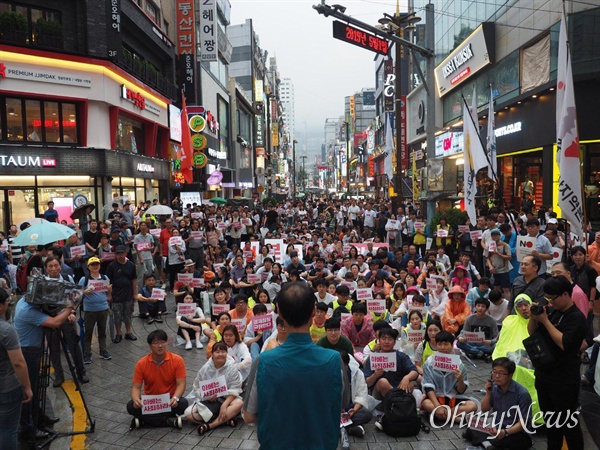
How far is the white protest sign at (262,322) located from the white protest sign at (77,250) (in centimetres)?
492

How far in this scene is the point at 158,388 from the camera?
6031mm

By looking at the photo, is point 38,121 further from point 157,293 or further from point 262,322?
point 262,322

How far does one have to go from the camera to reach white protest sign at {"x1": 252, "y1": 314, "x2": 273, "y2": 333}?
7.84m

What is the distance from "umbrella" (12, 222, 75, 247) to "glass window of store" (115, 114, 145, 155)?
632 inches

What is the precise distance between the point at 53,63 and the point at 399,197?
15.6m

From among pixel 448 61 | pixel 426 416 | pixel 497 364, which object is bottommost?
pixel 426 416

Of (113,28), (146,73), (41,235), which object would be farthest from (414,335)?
(146,73)

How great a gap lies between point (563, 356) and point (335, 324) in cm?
271

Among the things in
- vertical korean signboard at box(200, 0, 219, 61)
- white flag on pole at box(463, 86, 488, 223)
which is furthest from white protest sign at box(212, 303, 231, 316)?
vertical korean signboard at box(200, 0, 219, 61)

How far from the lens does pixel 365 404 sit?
19.0ft

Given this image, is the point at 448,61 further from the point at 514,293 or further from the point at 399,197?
the point at 514,293

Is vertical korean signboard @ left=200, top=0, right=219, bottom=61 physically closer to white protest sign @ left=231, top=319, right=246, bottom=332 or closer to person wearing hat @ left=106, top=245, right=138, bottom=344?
person wearing hat @ left=106, top=245, right=138, bottom=344

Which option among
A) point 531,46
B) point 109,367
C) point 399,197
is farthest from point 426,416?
point 531,46

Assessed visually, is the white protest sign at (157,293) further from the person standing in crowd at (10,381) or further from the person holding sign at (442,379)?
the person holding sign at (442,379)
